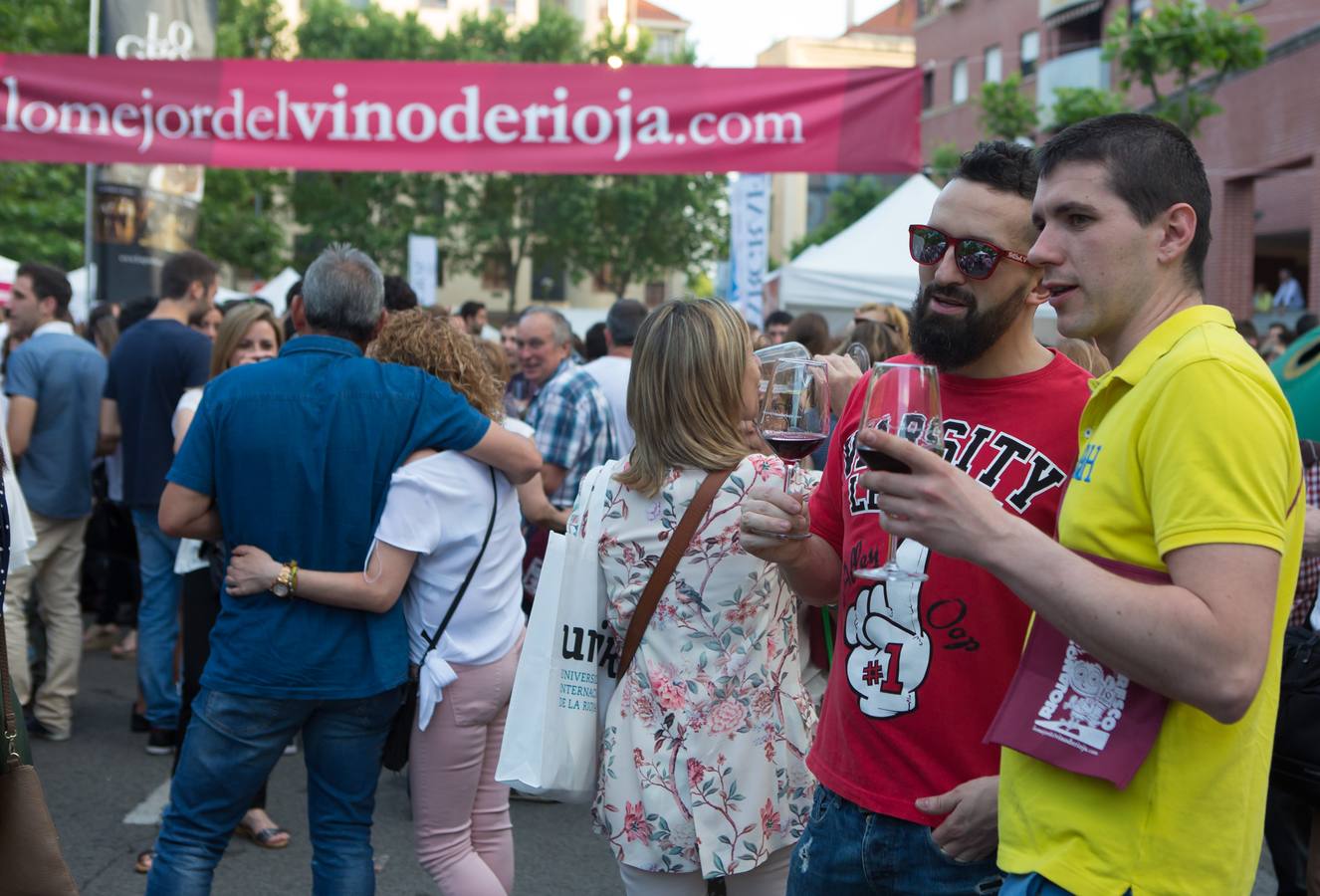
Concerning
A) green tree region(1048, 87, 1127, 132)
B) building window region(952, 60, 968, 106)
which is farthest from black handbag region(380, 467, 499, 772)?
building window region(952, 60, 968, 106)

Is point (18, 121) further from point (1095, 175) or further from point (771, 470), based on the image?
point (1095, 175)


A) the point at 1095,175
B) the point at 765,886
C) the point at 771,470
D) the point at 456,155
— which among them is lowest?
the point at 765,886

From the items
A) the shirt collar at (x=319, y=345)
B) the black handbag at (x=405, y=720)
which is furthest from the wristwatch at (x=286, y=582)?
the shirt collar at (x=319, y=345)

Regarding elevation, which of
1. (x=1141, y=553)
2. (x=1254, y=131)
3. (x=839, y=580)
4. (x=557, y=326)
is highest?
(x=1254, y=131)

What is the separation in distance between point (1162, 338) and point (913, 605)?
28.8 inches

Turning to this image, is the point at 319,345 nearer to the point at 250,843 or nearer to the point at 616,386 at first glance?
the point at 250,843

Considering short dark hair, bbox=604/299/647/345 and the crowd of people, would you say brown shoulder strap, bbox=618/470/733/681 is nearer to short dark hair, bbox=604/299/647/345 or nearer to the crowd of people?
the crowd of people

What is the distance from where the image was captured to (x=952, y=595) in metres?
2.31

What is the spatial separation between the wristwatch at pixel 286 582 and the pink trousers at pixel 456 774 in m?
0.54

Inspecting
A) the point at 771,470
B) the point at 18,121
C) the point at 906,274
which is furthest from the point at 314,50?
the point at 771,470

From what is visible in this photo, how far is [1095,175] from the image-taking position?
1.85 m

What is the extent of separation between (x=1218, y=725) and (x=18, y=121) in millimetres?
6566

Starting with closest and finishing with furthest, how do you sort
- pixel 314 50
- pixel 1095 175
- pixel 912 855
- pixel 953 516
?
pixel 953 516
pixel 1095 175
pixel 912 855
pixel 314 50

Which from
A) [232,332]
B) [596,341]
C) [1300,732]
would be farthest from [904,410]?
[596,341]
